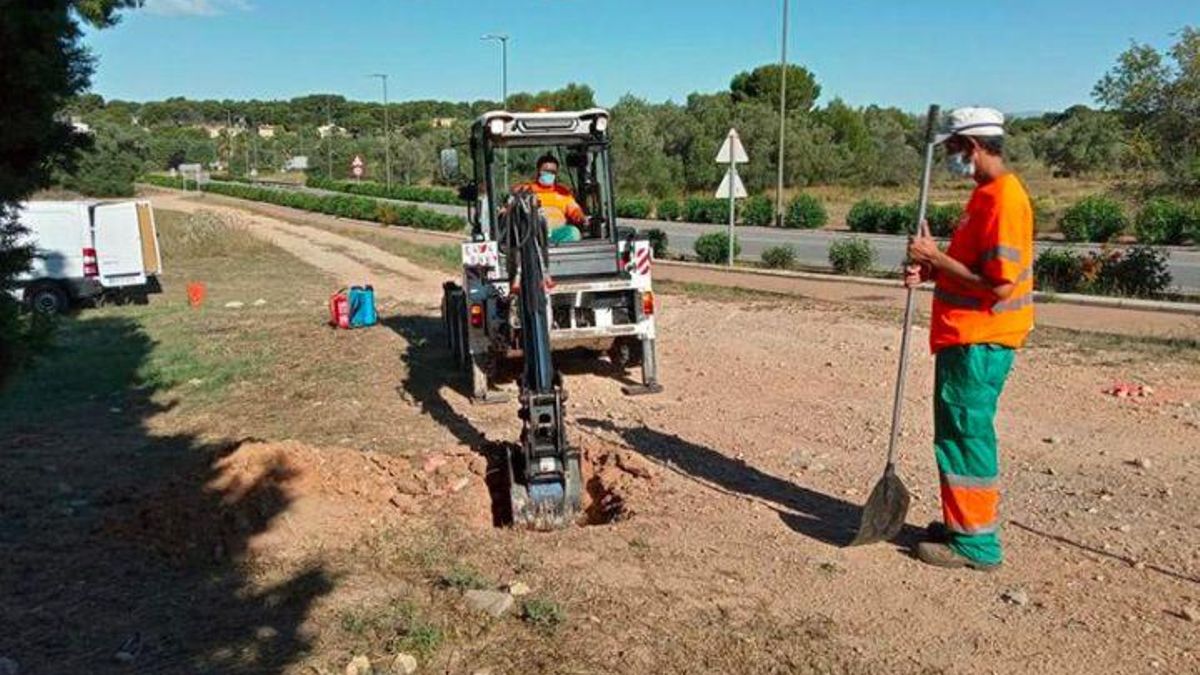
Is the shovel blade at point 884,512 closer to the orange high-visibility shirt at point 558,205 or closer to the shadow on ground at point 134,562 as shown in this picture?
the shadow on ground at point 134,562

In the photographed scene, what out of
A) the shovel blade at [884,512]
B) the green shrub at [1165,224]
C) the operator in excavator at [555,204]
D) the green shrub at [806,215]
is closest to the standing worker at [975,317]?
the shovel blade at [884,512]

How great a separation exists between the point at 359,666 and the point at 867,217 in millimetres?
33799

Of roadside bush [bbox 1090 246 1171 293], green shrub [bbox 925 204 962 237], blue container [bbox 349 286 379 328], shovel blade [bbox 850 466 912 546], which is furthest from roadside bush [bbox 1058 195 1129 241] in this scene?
shovel blade [bbox 850 466 912 546]

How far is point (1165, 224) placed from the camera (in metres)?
27.1

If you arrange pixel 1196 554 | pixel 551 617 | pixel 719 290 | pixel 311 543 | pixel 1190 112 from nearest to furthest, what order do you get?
pixel 551 617 < pixel 1196 554 < pixel 311 543 < pixel 1190 112 < pixel 719 290

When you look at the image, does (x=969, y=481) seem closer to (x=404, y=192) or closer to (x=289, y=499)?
(x=289, y=499)

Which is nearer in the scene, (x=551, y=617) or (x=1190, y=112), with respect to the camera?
(x=551, y=617)

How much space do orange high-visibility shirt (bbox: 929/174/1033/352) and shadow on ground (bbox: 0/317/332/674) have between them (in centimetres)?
336

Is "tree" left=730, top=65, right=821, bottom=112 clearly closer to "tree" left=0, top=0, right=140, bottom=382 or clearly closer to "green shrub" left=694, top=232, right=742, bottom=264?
"green shrub" left=694, top=232, right=742, bottom=264

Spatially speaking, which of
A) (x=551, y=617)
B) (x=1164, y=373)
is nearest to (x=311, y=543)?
(x=551, y=617)

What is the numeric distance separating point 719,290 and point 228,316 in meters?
8.32

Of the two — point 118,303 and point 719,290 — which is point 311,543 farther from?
point 118,303

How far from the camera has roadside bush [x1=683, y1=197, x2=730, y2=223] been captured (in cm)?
4343

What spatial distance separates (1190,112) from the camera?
14344 mm
